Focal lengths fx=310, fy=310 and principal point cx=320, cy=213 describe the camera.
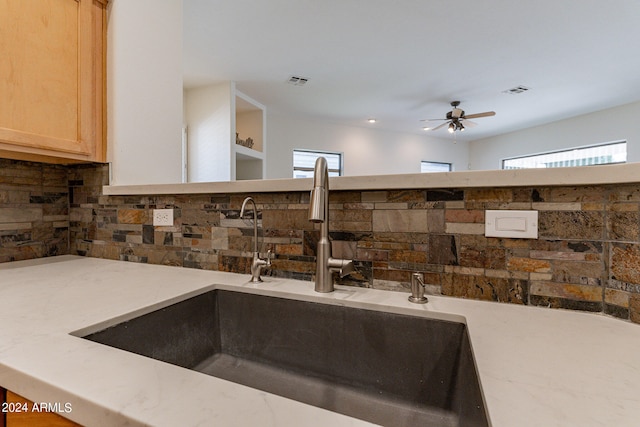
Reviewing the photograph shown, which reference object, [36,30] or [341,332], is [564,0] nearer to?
[341,332]

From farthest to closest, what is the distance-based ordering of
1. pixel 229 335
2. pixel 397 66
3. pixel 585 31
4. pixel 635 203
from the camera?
pixel 397 66 < pixel 585 31 < pixel 229 335 < pixel 635 203

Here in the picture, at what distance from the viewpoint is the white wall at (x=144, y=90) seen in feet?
4.72

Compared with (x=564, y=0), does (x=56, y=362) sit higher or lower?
lower

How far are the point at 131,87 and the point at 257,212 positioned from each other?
0.98 meters

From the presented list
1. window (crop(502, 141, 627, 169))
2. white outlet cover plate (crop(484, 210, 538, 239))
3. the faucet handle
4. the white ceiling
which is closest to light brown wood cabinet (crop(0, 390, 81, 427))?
the faucet handle

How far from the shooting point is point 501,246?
84 cm

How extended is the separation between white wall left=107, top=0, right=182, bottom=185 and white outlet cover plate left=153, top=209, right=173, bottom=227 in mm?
310

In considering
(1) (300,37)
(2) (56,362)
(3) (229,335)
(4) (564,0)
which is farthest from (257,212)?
(4) (564,0)

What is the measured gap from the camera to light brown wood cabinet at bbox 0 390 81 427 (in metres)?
0.46

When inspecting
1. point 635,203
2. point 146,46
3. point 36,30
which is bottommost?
point 635,203

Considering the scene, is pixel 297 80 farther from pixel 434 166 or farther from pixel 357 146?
pixel 434 166

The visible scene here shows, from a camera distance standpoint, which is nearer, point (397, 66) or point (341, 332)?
point (341, 332)

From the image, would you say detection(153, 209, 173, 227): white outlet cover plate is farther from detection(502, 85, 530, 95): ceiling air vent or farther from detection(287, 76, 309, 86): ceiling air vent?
detection(502, 85, 530, 95): ceiling air vent

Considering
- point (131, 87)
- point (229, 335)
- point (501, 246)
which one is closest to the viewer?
point (501, 246)
